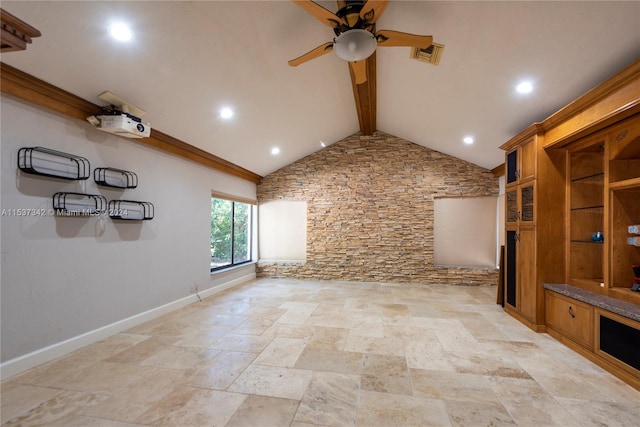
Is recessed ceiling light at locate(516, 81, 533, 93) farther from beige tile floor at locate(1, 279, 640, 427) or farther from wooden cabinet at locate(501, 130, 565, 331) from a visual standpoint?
beige tile floor at locate(1, 279, 640, 427)

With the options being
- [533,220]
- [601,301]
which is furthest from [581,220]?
[601,301]

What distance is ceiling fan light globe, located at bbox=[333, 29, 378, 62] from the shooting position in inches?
89.7

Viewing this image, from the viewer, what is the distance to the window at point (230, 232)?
5.60 metres

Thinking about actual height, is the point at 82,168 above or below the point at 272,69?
below

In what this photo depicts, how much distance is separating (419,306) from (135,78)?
15.5 ft

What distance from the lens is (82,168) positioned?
9.36ft

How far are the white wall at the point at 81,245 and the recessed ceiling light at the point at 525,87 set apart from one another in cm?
464

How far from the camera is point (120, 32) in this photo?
7.57 ft

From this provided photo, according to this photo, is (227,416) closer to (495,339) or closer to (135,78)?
(495,339)

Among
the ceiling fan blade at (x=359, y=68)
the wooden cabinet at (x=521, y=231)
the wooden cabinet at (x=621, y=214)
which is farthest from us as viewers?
the wooden cabinet at (x=521, y=231)

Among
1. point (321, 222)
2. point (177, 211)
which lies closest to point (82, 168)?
point (177, 211)

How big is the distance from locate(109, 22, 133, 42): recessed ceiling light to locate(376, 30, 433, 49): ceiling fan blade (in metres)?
2.07

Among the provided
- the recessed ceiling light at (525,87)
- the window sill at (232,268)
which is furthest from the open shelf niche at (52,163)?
the recessed ceiling light at (525,87)

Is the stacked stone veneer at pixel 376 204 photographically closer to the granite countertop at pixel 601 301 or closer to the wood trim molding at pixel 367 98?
the wood trim molding at pixel 367 98
